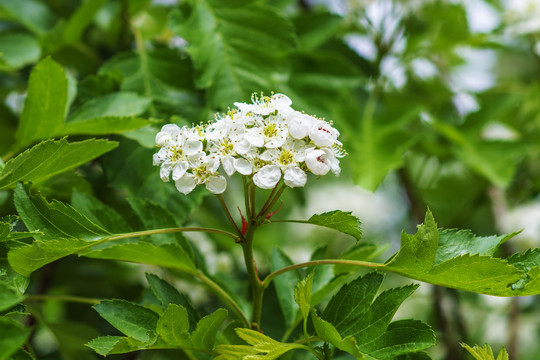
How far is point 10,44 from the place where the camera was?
3.05 feet

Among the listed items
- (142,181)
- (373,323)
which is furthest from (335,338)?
(142,181)

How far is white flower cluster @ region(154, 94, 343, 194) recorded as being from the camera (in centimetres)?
51

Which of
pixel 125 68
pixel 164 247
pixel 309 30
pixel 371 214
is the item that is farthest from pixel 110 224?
pixel 371 214

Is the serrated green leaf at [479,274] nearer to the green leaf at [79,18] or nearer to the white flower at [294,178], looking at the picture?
the white flower at [294,178]

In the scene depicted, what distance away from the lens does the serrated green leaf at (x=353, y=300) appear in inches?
20.6

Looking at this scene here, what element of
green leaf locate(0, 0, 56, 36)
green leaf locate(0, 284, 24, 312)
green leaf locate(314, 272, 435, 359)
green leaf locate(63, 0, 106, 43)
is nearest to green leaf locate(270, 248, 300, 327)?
green leaf locate(314, 272, 435, 359)

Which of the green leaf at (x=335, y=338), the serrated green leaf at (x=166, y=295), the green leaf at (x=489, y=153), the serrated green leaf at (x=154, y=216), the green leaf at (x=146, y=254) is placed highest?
the green leaf at (x=489, y=153)

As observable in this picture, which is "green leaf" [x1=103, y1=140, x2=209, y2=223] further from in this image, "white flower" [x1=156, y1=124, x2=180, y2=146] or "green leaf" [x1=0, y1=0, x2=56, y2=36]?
"green leaf" [x1=0, y1=0, x2=56, y2=36]

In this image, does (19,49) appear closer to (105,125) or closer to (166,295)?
(105,125)

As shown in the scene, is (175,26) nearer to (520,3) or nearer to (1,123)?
(1,123)

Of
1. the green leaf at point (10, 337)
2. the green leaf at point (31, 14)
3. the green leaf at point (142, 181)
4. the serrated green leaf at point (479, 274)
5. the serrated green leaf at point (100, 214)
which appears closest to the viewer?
the green leaf at point (10, 337)

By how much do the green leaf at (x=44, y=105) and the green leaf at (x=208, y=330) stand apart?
0.37 metres

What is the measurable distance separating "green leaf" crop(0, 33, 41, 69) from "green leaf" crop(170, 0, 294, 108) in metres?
0.27

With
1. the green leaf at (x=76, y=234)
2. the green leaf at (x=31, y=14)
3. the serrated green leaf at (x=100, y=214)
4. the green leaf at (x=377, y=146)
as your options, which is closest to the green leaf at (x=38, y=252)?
the green leaf at (x=76, y=234)
